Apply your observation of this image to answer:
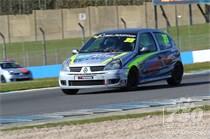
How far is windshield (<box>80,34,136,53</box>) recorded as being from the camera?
18.1m

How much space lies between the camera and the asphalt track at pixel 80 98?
14930 millimetres

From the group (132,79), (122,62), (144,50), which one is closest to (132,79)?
(132,79)

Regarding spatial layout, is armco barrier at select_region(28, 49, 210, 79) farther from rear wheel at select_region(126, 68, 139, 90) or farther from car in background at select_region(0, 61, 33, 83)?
rear wheel at select_region(126, 68, 139, 90)

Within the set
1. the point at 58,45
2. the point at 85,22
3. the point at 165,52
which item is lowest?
the point at 58,45

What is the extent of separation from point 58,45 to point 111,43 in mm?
43278

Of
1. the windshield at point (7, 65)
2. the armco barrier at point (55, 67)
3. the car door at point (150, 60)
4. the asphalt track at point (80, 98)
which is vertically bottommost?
the armco barrier at point (55, 67)

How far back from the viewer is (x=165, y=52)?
19.4m

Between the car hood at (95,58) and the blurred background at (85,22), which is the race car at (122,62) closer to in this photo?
the car hood at (95,58)

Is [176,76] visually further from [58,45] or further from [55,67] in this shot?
[58,45]

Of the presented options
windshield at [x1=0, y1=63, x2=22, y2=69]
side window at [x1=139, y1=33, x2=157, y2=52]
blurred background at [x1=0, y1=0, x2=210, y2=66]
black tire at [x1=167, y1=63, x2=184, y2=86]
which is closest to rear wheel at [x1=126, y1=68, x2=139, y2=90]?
side window at [x1=139, y1=33, x2=157, y2=52]

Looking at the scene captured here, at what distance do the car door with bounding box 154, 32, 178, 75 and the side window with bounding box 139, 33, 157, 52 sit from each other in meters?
0.23

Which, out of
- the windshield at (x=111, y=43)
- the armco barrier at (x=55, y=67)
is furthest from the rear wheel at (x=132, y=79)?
the armco barrier at (x=55, y=67)

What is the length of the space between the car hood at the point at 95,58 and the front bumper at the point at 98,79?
28cm

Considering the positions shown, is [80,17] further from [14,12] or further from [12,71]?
[12,71]
